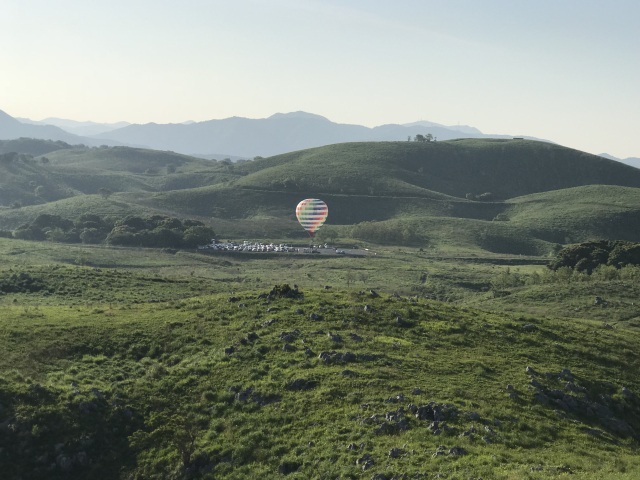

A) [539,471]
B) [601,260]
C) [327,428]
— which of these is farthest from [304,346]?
[601,260]

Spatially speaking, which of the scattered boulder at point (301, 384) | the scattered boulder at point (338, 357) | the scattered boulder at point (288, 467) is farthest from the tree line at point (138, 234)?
the scattered boulder at point (288, 467)

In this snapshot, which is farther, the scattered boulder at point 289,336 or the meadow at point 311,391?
the scattered boulder at point 289,336

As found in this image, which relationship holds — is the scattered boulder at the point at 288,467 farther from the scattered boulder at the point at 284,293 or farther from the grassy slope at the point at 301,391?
the scattered boulder at the point at 284,293

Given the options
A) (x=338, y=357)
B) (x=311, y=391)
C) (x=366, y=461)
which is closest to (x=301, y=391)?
(x=311, y=391)

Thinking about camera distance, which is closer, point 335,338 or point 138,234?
point 335,338

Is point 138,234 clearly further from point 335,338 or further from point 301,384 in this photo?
point 301,384

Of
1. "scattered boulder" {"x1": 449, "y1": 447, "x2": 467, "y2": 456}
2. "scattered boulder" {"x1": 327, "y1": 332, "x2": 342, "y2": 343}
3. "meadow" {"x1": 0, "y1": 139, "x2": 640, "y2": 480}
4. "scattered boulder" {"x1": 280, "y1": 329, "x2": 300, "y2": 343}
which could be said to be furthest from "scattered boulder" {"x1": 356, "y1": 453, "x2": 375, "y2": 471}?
"scattered boulder" {"x1": 280, "y1": 329, "x2": 300, "y2": 343}

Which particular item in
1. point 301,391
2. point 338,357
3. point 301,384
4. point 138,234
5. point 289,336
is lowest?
point 138,234

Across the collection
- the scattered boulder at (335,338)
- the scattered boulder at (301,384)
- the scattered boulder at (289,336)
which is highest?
the scattered boulder at (335,338)

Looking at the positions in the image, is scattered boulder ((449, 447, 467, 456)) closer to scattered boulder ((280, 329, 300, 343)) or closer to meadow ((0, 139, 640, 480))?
meadow ((0, 139, 640, 480))

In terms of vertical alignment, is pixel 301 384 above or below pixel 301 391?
above

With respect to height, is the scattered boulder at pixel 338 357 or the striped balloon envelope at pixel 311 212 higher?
the striped balloon envelope at pixel 311 212

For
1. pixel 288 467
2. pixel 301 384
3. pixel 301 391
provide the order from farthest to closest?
pixel 301 384
pixel 301 391
pixel 288 467
